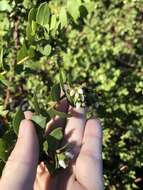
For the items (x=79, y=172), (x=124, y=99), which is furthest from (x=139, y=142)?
(x=79, y=172)

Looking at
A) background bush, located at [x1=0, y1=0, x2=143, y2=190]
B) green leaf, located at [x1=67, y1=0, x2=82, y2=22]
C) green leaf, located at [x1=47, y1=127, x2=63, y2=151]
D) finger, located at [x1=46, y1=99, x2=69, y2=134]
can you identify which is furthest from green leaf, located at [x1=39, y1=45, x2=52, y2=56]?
green leaf, located at [x1=47, y1=127, x2=63, y2=151]

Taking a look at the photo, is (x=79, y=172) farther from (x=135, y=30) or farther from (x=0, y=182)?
(x=135, y=30)

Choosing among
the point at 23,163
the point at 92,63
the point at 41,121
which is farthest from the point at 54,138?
the point at 92,63

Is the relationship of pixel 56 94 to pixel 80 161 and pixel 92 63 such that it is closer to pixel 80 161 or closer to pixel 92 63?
pixel 80 161

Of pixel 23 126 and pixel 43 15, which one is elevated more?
pixel 43 15

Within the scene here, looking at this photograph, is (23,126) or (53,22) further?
(53,22)

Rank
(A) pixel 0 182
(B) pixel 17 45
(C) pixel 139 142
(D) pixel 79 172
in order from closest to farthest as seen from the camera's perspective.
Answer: (A) pixel 0 182 < (D) pixel 79 172 < (B) pixel 17 45 < (C) pixel 139 142
